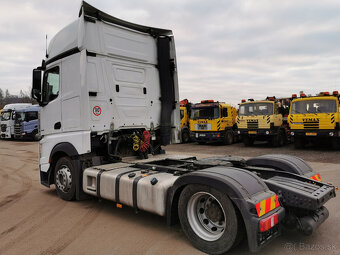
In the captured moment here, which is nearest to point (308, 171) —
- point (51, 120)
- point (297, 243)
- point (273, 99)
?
point (297, 243)

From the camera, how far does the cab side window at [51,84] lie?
230 inches

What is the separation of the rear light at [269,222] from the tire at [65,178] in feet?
12.3

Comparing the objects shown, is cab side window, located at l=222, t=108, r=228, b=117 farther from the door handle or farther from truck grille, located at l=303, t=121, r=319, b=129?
the door handle

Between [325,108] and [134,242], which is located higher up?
[325,108]

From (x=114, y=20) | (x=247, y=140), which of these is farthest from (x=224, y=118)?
(x=114, y=20)

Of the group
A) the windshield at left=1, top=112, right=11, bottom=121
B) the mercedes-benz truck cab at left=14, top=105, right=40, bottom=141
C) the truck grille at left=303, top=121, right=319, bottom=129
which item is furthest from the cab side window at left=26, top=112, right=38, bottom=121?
the truck grille at left=303, top=121, right=319, bottom=129

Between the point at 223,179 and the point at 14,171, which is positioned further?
the point at 14,171

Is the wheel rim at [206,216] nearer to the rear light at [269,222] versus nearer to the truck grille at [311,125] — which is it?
the rear light at [269,222]

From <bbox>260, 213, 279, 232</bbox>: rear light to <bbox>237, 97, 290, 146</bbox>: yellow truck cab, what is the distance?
13.0 meters

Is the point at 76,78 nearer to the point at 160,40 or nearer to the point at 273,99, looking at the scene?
the point at 160,40

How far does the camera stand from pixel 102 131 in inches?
212

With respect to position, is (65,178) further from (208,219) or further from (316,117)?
(316,117)

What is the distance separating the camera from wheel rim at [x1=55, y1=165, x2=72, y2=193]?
5496 mm

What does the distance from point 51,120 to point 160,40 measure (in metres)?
2.95
